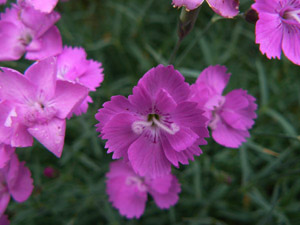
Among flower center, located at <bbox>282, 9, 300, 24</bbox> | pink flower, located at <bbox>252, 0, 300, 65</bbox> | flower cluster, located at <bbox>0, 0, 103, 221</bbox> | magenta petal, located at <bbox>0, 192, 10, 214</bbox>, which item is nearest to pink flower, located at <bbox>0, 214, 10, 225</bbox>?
flower cluster, located at <bbox>0, 0, 103, 221</bbox>

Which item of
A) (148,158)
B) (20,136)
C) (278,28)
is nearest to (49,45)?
(20,136)

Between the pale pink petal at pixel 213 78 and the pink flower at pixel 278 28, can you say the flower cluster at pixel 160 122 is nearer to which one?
the pale pink petal at pixel 213 78

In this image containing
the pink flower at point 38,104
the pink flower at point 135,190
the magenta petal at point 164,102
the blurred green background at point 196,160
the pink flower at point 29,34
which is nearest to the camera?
the magenta petal at point 164,102

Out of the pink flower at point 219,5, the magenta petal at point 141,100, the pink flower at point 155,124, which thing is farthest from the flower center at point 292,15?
the magenta petal at point 141,100

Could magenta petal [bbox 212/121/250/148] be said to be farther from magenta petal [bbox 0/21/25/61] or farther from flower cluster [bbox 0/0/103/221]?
magenta petal [bbox 0/21/25/61]

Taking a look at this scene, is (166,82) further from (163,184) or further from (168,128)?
(163,184)

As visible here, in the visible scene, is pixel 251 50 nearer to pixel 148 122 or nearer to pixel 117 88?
pixel 117 88

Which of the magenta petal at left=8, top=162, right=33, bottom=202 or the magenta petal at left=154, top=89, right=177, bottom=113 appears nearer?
the magenta petal at left=154, top=89, right=177, bottom=113
